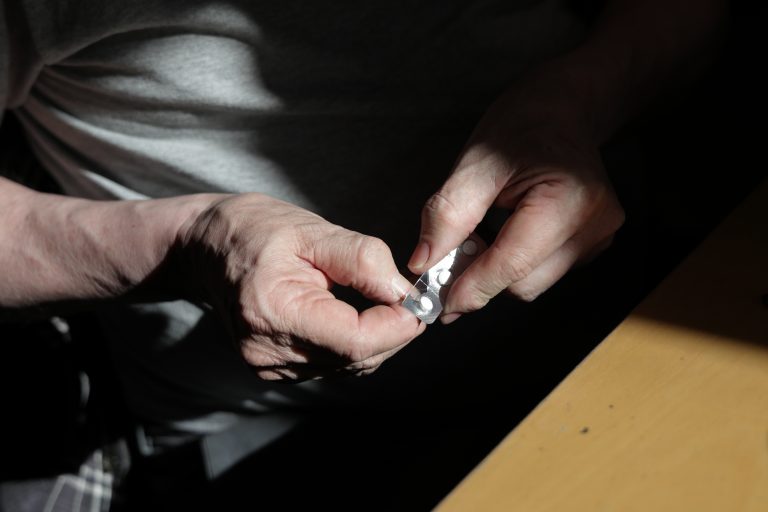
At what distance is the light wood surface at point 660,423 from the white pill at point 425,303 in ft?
0.54

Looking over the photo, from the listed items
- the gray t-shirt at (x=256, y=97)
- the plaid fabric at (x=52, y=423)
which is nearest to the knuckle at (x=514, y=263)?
the gray t-shirt at (x=256, y=97)

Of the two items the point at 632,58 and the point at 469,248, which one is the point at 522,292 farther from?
the point at 632,58

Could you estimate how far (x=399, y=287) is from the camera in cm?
63

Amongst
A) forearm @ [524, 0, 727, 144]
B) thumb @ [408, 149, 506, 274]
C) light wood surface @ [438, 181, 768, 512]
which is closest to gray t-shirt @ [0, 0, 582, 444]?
forearm @ [524, 0, 727, 144]

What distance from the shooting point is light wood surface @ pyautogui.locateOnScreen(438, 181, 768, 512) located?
1.51 ft

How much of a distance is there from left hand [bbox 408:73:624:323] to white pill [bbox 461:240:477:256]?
39 mm

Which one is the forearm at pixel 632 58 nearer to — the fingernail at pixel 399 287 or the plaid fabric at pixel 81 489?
the fingernail at pixel 399 287

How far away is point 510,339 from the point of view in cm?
94

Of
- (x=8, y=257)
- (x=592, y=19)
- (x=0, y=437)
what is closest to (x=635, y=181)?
(x=592, y=19)

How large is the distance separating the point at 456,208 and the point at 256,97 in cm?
28

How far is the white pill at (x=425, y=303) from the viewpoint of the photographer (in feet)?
2.15

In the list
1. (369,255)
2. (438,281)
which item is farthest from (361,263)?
(438,281)

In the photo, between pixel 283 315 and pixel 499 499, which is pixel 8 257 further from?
pixel 499 499

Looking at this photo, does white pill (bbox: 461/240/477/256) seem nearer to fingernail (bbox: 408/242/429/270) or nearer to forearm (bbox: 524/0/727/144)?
fingernail (bbox: 408/242/429/270)
